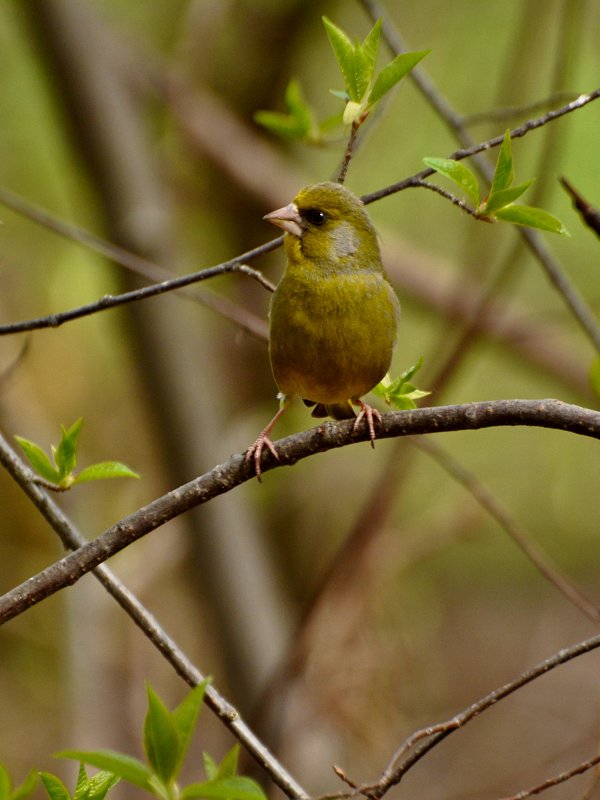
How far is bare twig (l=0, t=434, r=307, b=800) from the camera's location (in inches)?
88.0

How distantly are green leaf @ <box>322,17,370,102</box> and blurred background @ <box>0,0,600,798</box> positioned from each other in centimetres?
157

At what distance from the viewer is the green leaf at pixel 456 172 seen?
223 cm

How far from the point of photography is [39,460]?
8.12 ft

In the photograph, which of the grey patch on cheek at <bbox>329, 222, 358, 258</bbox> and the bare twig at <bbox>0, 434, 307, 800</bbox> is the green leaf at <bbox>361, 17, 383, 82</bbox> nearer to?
the grey patch on cheek at <bbox>329, 222, 358, 258</bbox>

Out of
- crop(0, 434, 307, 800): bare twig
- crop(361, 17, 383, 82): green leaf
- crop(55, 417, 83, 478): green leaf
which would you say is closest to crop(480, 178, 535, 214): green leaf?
crop(361, 17, 383, 82): green leaf

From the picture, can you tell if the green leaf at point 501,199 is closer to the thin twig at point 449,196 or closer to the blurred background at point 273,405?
the thin twig at point 449,196

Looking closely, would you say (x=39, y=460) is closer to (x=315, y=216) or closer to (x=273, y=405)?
(x=315, y=216)

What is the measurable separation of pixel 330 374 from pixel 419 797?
5.36m

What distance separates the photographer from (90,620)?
6.34 metres

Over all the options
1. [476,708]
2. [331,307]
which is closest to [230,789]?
[476,708]

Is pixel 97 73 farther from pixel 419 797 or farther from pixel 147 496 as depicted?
pixel 419 797

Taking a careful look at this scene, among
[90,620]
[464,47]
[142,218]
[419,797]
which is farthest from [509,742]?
[464,47]

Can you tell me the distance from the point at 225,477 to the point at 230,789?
860 mm

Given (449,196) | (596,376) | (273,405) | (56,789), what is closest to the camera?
(56,789)
